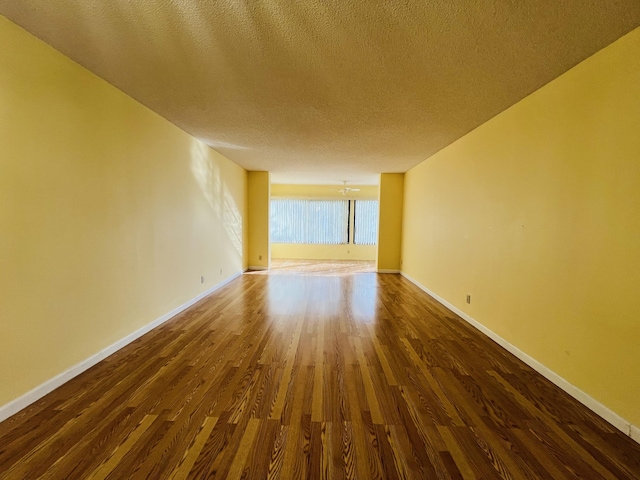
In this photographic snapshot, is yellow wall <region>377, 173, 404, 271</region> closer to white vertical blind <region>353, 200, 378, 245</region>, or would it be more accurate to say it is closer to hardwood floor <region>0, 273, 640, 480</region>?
white vertical blind <region>353, 200, 378, 245</region>

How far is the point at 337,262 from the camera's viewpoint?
8.42 meters

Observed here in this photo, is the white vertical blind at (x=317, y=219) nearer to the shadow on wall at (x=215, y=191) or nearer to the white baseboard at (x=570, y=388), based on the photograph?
the shadow on wall at (x=215, y=191)

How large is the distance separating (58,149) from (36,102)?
11.7 inches

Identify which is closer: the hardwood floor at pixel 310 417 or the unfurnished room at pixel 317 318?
the hardwood floor at pixel 310 417

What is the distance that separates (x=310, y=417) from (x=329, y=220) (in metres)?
7.42

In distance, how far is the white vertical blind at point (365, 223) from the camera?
8844 mm

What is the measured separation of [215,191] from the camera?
475 cm

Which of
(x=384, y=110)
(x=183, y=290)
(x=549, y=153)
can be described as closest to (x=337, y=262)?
(x=183, y=290)

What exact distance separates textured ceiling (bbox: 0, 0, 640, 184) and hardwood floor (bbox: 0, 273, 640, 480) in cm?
236

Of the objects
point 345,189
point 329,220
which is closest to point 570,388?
point 345,189

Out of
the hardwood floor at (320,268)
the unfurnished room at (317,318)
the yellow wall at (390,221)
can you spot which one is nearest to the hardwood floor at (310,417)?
the unfurnished room at (317,318)

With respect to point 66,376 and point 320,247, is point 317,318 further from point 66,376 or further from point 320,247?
point 320,247

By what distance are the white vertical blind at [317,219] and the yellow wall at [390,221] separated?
7.65 ft

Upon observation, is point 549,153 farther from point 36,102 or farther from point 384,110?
point 36,102
